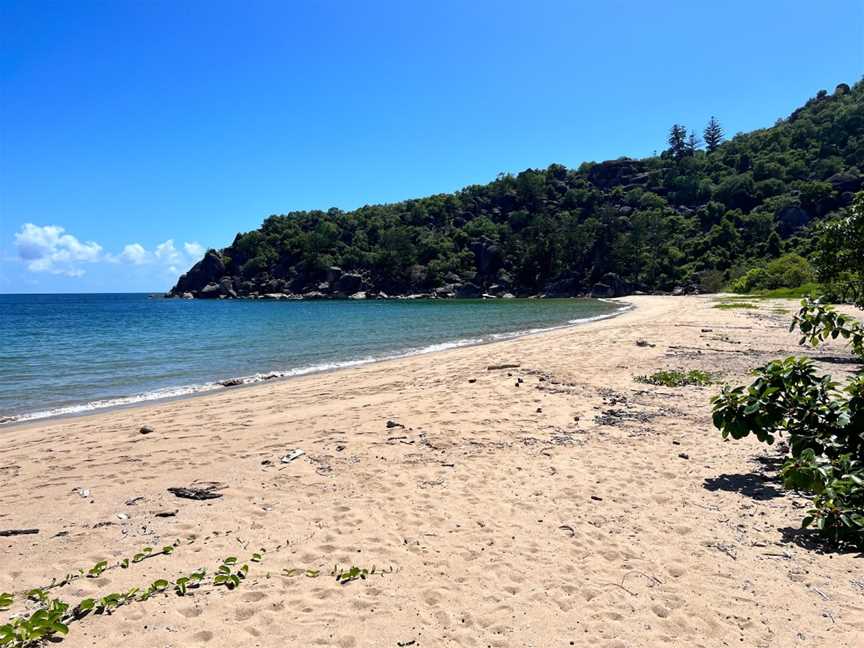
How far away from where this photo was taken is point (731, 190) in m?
118

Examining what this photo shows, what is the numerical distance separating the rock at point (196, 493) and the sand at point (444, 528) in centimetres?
12

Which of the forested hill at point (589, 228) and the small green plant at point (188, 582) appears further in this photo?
the forested hill at point (589, 228)

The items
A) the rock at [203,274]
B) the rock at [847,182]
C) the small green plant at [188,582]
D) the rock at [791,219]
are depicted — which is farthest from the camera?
the rock at [203,274]

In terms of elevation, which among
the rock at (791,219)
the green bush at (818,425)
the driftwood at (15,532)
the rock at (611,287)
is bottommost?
the driftwood at (15,532)

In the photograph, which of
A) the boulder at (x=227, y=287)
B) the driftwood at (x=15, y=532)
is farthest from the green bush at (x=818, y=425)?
the boulder at (x=227, y=287)

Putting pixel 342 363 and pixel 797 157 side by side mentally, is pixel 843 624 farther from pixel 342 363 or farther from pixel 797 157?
pixel 797 157

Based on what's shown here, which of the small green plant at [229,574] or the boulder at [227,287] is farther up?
the boulder at [227,287]

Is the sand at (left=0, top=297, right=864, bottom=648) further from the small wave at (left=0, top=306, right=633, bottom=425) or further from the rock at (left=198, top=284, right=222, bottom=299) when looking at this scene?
the rock at (left=198, top=284, right=222, bottom=299)

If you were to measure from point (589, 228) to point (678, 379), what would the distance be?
112472mm

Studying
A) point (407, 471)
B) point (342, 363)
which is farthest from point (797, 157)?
point (407, 471)

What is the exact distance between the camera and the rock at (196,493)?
6191 millimetres

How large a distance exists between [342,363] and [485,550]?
15852 millimetres

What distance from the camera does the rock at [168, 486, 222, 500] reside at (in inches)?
244

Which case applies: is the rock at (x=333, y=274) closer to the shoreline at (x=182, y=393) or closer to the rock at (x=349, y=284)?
the rock at (x=349, y=284)
